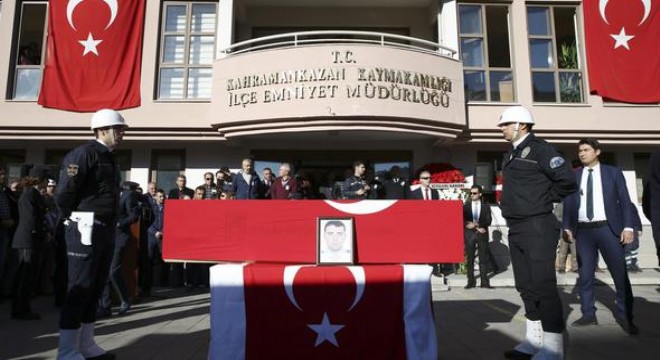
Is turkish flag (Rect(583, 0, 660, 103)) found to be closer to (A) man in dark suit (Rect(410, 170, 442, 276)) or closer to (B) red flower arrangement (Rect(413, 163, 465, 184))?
(B) red flower arrangement (Rect(413, 163, 465, 184))

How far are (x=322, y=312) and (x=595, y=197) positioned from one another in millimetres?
3780

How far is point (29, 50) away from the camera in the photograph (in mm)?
12547

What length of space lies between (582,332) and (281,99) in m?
7.73

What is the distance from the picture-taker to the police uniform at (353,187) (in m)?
7.84

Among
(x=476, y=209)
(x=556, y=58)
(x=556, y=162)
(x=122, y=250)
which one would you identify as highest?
(x=556, y=58)

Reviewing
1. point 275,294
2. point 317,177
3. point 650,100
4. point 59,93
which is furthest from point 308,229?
point 650,100

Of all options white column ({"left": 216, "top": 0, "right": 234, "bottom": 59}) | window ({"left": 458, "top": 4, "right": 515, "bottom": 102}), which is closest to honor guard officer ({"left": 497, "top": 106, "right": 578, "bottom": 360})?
window ({"left": 458, "top": 4, "right": 515, "bottom": 102})

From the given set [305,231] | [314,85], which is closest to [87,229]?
[305,231]

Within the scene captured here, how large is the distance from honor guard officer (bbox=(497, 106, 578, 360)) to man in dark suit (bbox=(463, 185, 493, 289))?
498cm

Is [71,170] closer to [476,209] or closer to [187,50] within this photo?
[476,209]

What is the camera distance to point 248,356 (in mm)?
3430

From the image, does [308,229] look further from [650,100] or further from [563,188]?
[650,100]

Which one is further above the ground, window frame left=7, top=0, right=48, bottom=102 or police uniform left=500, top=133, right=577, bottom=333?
window frame left=7, top=0, right=48, bottom=102

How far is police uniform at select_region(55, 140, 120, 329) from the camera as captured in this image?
3834mm
